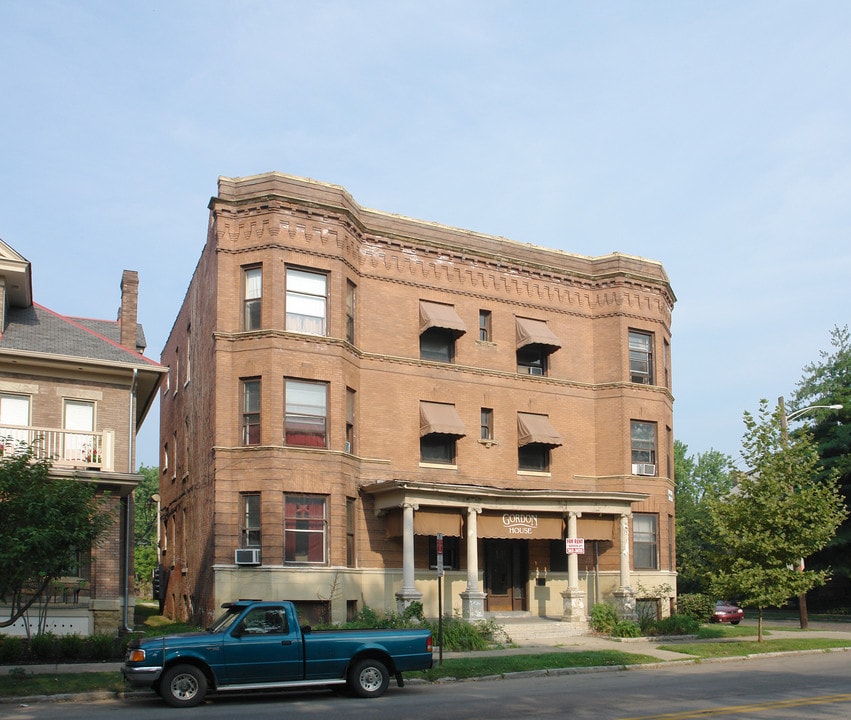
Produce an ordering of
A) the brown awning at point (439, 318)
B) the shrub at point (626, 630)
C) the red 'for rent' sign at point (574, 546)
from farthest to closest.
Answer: the brown awning at point (439, 318) < the red 'for rent' sign at point (574, 546) < the shrub at point (626, 630)

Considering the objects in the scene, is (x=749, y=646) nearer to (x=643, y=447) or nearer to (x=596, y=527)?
(x=596, y=527)

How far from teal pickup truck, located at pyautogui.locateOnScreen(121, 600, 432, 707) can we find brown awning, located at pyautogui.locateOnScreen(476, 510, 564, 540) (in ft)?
40.9

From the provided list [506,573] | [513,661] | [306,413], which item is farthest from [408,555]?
[513,661]

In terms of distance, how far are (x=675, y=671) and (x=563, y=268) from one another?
684 inches

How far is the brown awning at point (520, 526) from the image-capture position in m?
30.7

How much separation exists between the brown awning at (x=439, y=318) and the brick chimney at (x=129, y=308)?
9085 mm

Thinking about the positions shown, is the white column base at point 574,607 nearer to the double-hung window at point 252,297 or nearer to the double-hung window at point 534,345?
the double-hung window at point 534,345

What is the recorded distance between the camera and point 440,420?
1262 inches

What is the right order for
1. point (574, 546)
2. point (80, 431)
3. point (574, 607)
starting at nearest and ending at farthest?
point (80, 431)
point (574, 546)
point (574, 607)

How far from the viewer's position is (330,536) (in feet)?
94.0

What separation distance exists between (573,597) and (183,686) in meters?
17.1

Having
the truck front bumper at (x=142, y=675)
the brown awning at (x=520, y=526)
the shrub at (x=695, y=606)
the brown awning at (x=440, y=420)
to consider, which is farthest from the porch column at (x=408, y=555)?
the truck front bumper at (x=142, y=675)


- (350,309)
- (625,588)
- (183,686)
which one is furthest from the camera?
(625,588)

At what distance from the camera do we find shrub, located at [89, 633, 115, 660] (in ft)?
70.8
